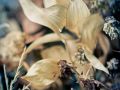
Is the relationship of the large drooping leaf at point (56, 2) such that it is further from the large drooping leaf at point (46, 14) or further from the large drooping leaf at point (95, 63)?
the large drooping leaf at point (95, 63)

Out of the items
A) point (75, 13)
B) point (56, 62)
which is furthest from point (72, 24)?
point (56, 62)

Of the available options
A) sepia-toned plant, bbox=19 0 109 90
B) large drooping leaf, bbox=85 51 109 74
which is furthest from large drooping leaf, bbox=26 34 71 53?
large drooping leaf, bbox=85 51 109 74

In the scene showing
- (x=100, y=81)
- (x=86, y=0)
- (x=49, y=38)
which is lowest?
(x=100, y=81)

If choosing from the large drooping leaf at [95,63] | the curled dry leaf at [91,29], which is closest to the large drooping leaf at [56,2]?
the curled dry leaf at [91,29]

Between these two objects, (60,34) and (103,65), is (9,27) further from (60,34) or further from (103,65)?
(103,65)

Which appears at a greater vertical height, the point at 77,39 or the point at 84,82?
the point at 77,39

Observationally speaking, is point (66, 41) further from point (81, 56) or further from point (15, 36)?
point (15, 36)

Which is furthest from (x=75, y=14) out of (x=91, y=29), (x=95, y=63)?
(x=95, y=63)
